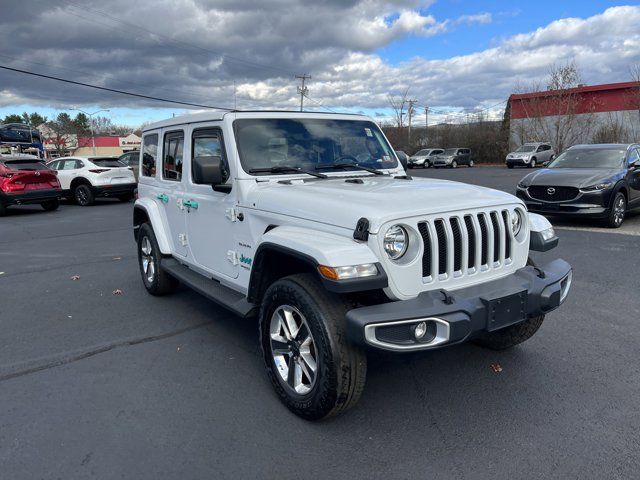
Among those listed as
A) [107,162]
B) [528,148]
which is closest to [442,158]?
[528,148]

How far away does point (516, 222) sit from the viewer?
3.50m

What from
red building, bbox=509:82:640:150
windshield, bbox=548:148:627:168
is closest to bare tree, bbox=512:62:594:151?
red building, bbox=509:82:640:150

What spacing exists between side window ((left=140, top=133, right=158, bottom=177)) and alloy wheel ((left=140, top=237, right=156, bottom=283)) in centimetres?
81

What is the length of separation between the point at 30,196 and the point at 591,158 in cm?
1485

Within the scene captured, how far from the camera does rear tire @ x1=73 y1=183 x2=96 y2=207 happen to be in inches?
658

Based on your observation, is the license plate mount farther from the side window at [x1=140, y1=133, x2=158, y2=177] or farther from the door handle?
the side window at [x1=140, y1=133, x2=158, y2=177]

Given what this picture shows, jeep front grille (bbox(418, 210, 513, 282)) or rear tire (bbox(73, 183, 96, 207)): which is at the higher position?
jeep front grille (bbox(418, 210, 513, 282))

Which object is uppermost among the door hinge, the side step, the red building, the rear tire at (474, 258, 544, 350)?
the red building

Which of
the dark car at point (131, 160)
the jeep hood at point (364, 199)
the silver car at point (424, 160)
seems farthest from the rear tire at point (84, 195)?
the silver car at point (424, 160)

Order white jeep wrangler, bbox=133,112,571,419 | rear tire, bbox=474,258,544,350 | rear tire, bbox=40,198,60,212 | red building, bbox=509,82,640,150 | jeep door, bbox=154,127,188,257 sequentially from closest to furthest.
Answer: white jeep wrangler, bbox=133,112,571,419, rear tire, bbox=474,258,544,350, jeep door, bbox=154,127,188,257, rear tire, bbox=40,198,60,212, red building, bbox=509,82,640,150

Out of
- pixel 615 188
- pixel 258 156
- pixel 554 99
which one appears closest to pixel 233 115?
pixel 258 156

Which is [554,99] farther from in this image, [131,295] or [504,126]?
[131,295]

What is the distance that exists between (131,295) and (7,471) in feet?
11.1

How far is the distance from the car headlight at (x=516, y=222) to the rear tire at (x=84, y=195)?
16.0 metres
